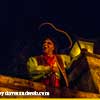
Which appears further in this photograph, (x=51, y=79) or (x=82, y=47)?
(x=82, y=47)

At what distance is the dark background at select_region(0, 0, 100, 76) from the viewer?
452cm

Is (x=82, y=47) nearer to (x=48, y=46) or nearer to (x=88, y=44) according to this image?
(x=88, y=44)

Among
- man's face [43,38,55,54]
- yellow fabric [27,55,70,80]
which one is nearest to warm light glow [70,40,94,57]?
man's face [43,38,55,54]

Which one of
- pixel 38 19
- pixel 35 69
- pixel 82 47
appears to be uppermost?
pixel 38 19

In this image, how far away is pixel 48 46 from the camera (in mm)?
4555

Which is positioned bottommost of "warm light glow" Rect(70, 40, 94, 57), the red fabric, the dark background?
the red fabric

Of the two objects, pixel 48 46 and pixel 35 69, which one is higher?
pixel 48 46

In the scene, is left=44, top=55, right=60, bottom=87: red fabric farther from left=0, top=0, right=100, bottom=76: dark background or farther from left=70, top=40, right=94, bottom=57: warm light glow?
left=70, top=40, right=94, bottom=57: warm light glow

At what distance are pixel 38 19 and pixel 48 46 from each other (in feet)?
1.21

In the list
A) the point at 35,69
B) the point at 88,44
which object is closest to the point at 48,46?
the point at 35,69

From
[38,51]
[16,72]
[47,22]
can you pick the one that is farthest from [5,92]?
[47,22]

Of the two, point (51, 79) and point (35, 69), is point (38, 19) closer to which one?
point (35, 69)

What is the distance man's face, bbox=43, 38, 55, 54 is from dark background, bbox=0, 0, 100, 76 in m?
0.11

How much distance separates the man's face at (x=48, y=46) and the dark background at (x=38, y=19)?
0.11 meters
